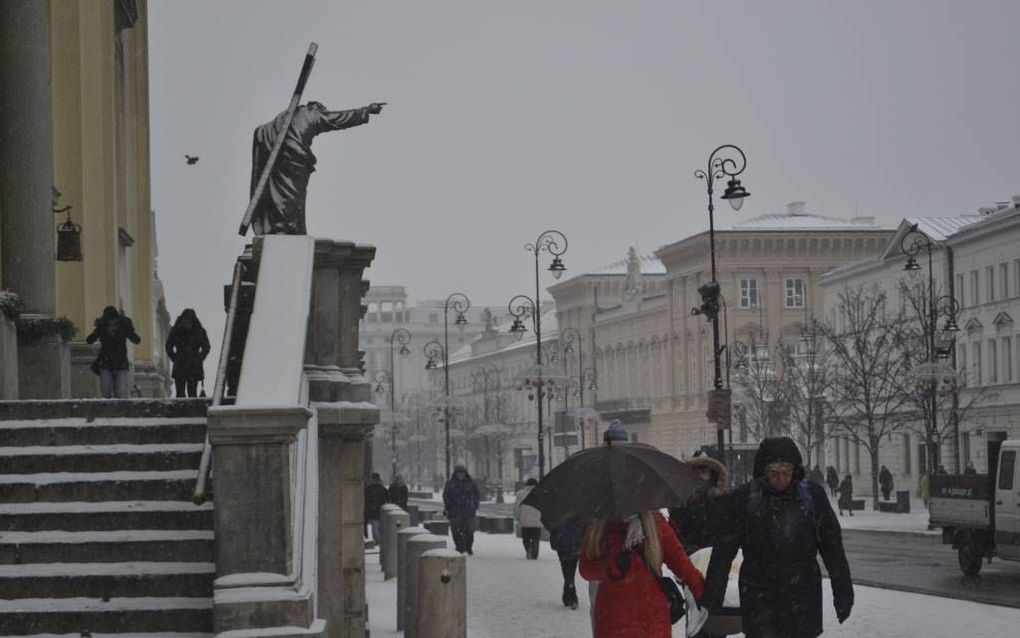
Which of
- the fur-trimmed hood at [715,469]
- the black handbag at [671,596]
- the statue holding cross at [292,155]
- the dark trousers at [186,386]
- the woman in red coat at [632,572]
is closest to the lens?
the woman in red coat at [632,572]

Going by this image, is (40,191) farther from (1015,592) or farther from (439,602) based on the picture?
(1015,592)

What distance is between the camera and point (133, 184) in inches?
1353

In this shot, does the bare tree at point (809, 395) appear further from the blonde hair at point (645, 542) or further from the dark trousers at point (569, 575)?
the blonde hair at point (645, 542)

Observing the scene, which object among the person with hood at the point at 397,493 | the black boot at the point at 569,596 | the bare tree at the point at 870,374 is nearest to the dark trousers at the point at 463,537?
the person with hood at the point at 397,493

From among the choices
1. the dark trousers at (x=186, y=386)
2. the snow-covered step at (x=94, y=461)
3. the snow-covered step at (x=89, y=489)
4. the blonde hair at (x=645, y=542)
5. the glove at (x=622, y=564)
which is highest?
the dark trousers at (x=186, y=386)

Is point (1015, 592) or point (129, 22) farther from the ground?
point (129, 22)

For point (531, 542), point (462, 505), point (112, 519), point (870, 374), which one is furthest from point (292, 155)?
point (870, 374)

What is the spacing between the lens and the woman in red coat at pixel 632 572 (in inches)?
364

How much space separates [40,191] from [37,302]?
109 cm

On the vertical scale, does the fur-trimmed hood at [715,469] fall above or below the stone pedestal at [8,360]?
below

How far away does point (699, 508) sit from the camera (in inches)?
453

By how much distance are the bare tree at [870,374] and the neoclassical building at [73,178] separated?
33502mm

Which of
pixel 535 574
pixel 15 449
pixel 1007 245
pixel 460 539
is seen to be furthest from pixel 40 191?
pixel 1007 245

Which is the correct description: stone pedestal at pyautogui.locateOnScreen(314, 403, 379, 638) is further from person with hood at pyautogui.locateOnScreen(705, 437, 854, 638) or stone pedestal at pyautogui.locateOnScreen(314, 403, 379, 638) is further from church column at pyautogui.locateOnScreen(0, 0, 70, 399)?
person with hood at pyautogui.locateOnScreen(705, 437, 854, 638)
